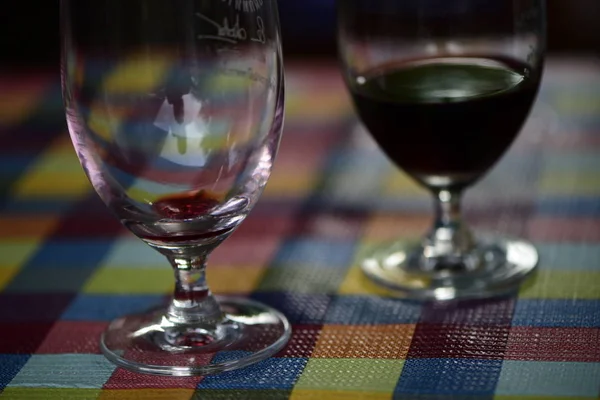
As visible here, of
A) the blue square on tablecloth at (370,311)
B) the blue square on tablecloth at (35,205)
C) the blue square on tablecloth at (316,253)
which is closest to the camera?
the blue square on tablecloth at (370,311)

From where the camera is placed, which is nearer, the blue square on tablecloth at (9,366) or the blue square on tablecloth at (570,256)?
the blue square on tablecloth at (9,366)

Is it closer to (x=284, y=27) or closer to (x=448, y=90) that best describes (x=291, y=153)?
(x=448, y=90)

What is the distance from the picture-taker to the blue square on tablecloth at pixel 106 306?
720mm

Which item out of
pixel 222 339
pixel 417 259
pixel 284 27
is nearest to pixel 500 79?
pixel 417 259

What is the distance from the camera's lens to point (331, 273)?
77 cm

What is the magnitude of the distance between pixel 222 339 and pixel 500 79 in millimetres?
234

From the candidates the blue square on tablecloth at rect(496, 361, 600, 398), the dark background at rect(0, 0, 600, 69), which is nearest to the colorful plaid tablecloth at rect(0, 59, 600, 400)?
the blue square on tablecloth at rect(496, 361, 600, 398)

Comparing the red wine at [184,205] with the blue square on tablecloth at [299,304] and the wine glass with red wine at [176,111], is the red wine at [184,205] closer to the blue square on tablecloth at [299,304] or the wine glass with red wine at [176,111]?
the wine glass with red wine at [176,111]

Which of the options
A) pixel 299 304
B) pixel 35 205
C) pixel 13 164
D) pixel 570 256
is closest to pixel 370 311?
pixel 299 304

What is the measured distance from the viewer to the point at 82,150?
624 mm

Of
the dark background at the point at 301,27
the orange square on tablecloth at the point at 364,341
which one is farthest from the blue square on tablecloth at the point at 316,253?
the dark background at the point at 301,27

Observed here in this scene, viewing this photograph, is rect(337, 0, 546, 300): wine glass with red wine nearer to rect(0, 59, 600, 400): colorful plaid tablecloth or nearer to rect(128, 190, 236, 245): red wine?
rect(0, 59, 600, 400): colorful plaid tablecloth

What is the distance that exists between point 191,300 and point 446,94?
20cm

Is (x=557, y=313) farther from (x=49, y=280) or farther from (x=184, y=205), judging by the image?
(x=49, y=280)
